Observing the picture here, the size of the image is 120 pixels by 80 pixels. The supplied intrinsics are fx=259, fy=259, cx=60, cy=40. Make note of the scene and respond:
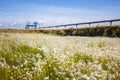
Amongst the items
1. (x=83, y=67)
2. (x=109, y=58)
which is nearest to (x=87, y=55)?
(x=109, y=58)

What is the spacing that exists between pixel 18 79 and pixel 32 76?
16.7 inches

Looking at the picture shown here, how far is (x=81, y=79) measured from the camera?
5.69 metres

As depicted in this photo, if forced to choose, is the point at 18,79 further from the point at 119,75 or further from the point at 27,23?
the point at 27,23

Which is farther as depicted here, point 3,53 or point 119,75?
point 3,53

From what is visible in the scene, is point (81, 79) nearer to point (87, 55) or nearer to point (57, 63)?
point (57, 63)

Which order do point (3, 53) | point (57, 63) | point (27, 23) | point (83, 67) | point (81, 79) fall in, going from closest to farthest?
point (81, 79)
point (83, 67)
point (57, 63)
point (3, 53)
point (27, 23)

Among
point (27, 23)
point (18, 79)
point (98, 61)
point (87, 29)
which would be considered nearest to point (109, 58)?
point (98, 61)

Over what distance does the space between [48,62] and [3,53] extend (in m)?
3.38

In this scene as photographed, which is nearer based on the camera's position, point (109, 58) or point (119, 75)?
point (119, 75)

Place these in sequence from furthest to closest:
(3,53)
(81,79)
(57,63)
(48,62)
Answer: (3,53)
(48,62)
(57,63)
(81,79)

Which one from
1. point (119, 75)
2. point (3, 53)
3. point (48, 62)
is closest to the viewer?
point (119, 75)

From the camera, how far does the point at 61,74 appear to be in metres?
6.52

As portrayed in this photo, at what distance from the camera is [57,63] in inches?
312

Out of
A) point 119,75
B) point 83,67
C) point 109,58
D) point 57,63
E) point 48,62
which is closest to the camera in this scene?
point 119,75
